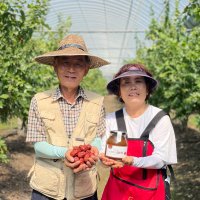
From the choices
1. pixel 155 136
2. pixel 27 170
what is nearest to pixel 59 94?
pixel 155 136

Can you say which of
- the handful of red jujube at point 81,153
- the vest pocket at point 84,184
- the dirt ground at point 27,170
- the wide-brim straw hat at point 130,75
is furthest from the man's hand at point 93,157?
the dirt ground at point 27,170

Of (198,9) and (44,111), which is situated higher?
(198,9)

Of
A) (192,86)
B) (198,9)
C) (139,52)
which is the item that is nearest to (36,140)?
(198,9)

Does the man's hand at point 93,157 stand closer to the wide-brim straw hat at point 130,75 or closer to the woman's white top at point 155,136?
the woman's white top at point 155,136

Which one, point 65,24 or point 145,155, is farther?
point 65,24

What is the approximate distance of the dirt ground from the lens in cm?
541

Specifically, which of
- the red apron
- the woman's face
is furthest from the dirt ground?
the woman's face

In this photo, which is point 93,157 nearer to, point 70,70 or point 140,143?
point 140,143

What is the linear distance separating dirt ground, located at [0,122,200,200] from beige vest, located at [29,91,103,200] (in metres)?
2.39

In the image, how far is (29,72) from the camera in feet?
20.1

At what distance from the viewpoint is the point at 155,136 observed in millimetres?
2146

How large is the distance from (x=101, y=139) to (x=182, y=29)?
6.30 metres

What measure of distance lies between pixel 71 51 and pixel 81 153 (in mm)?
576

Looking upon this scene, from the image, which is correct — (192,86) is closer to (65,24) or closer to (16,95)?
(16,95)
